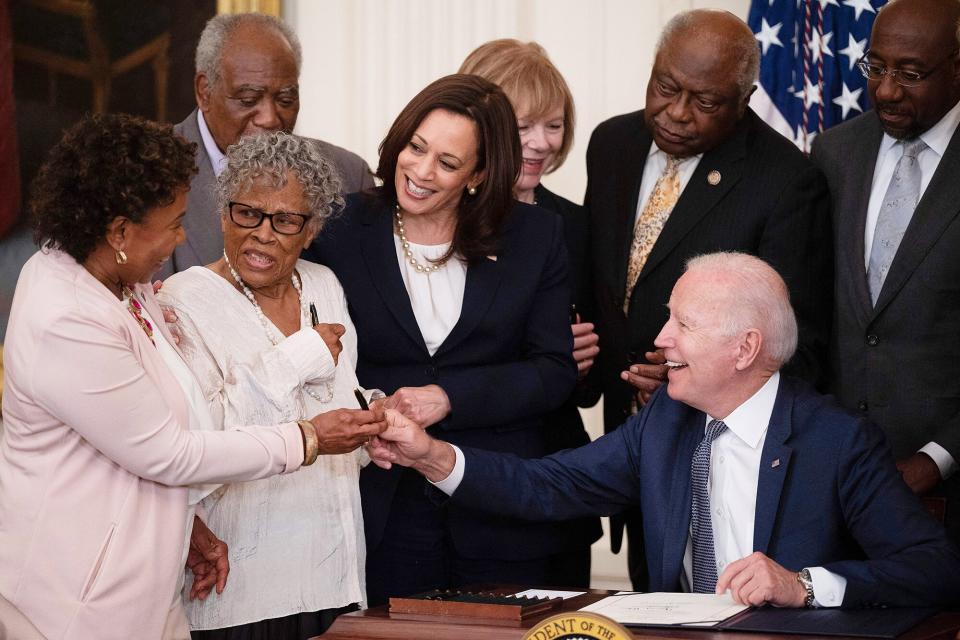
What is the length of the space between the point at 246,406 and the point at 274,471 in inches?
9.2

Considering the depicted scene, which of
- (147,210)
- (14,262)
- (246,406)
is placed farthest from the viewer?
(14,262)

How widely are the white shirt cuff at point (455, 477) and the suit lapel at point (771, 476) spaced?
0.78 m

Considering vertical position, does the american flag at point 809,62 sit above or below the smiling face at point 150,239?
above

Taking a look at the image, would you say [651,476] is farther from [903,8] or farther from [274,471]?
[903,8]

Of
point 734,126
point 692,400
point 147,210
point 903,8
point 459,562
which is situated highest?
point 903,8

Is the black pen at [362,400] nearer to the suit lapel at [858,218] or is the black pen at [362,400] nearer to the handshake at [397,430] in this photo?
the handshake at [397,430]

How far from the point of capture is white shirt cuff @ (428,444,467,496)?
133 inches

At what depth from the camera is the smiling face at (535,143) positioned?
14.1 feet

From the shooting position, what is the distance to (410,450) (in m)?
3.31

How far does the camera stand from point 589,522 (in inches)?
153

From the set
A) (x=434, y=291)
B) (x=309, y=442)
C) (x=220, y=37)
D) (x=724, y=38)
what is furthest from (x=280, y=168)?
(x=724, y=38)

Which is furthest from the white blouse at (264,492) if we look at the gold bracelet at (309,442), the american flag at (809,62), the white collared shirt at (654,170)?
the american flag at (809,62)

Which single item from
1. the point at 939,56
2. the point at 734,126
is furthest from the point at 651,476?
the point at 939,56

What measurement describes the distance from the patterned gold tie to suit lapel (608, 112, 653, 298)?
0.02 m
